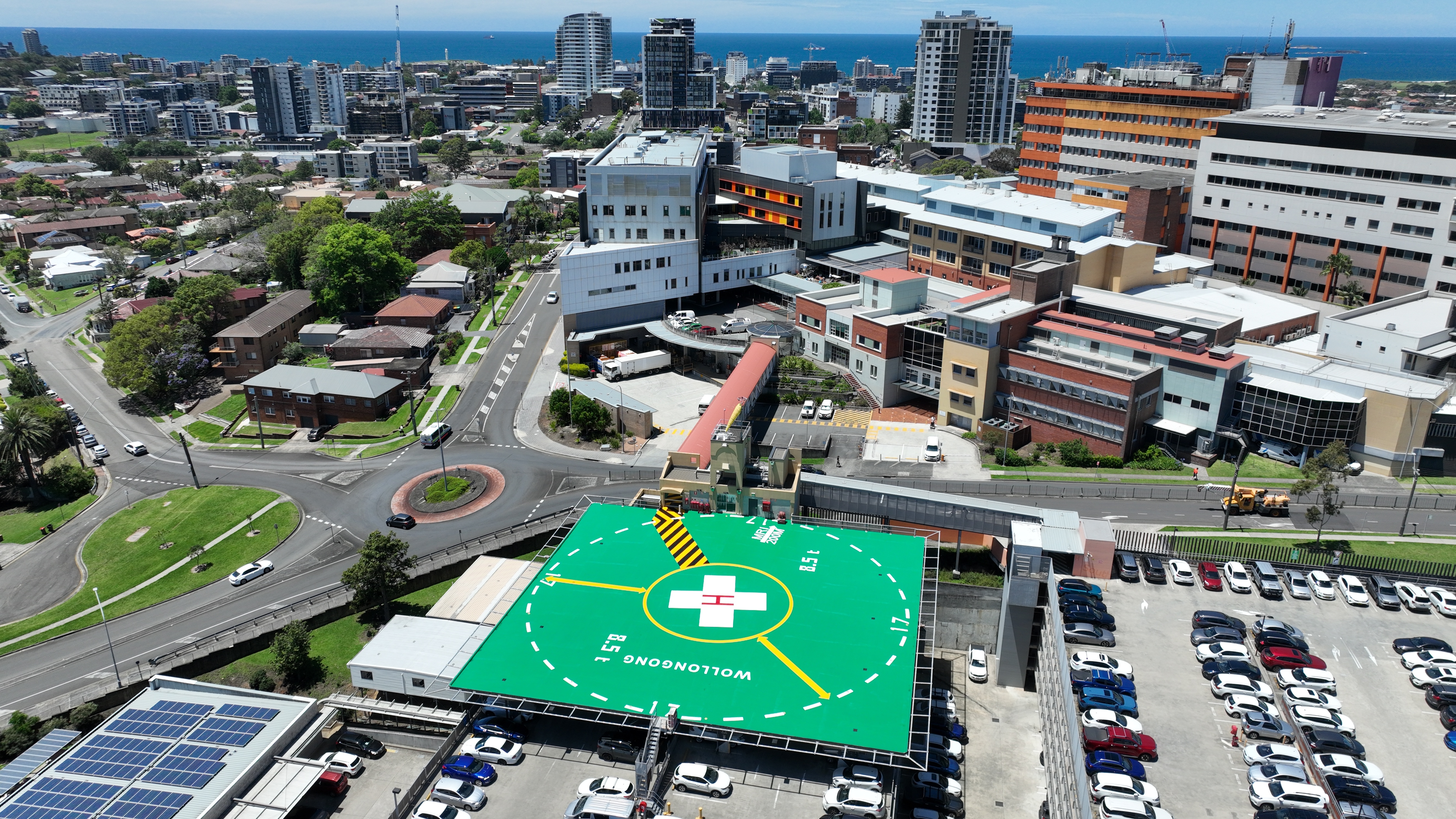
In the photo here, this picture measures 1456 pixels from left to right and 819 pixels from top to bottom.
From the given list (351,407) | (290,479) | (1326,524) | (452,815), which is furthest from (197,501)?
(1326,524)

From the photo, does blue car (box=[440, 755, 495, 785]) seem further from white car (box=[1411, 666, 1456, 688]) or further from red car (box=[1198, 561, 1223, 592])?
white car (box=[1411, 666, 1456, 688])

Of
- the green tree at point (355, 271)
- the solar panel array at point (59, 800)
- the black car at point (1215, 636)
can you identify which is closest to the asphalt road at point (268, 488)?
the solar panel array at point (59, 800)

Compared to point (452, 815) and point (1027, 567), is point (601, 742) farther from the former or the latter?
point (1027, 567)

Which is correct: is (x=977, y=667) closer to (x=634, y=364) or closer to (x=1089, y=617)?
(x=1089, y=617)

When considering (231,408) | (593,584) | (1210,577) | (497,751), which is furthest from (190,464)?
(1210,577)

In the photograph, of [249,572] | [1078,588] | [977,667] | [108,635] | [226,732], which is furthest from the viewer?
[249,572]

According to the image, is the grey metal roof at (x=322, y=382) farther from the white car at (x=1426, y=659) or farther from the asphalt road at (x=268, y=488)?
the white car at (x=1426, y=659)
